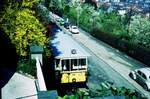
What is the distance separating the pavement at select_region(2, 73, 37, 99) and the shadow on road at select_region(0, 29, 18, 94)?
41.0 inches

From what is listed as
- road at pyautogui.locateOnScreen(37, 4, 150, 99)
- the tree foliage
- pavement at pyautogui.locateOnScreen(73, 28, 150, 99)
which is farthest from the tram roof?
pavement at pyautogui.locateOnScreen(73, 28, 150, 99)

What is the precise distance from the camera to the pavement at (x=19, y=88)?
16.7m

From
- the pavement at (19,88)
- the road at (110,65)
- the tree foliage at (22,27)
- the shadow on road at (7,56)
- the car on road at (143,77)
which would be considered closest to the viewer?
the pavement at (19,88)

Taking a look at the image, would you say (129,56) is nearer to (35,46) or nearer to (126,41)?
(126,41)

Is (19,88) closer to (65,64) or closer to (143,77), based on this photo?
(65,64)

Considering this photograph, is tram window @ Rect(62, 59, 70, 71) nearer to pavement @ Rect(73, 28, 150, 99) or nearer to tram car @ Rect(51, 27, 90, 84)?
tram car @ Rect(51, 27, 90, 84)

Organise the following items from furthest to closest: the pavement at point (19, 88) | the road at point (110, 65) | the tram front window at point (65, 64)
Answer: the road at point (110, 65), the tram front window at point (65, 64), the pavement at point (19, 88)

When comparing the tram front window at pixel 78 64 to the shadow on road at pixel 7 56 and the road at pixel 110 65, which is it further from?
the shadow on road at pixel 7 56

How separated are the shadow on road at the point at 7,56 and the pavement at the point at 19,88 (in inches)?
41.0

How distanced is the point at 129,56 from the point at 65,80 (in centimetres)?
1686

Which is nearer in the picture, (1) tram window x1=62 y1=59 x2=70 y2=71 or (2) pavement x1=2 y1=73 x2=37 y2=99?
(2) pavement x1=2 y1=73 x2=37 y2=99

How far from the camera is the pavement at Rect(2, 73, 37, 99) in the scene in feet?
54.8

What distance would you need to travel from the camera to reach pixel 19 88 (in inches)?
712

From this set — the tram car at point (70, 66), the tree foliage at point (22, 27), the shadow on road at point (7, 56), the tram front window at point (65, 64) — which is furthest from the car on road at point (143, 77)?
the shadow on road at point (7, 56)
